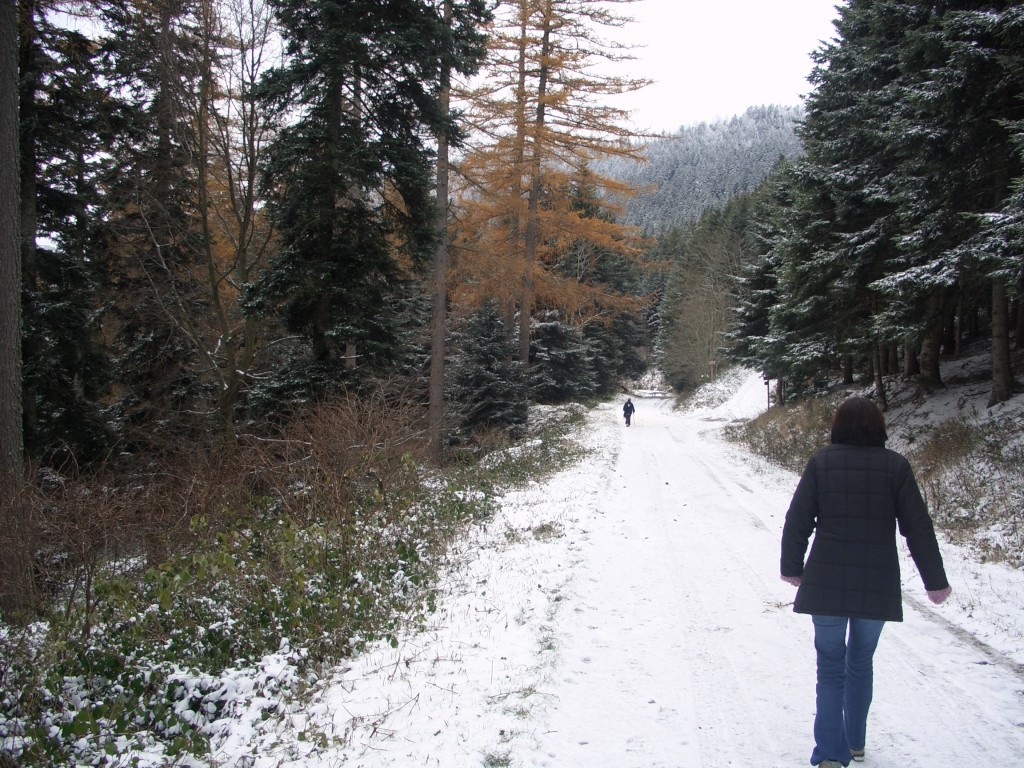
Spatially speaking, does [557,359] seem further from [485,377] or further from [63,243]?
[63,243]

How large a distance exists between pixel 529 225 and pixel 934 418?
1297 cm

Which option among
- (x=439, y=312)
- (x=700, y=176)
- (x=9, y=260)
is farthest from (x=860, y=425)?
(x=700, y=176)

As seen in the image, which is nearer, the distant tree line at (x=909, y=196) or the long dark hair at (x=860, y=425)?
the long dark hair at (x=860, y=425)

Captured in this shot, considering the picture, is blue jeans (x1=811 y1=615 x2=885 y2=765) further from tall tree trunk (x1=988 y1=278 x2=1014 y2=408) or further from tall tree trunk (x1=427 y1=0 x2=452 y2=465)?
tall tree trunk (x1=427 y1=0 x2=452 y2=465)

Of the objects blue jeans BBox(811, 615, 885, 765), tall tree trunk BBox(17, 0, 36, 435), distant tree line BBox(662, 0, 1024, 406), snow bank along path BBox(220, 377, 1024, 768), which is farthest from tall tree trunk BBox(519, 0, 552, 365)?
blue jeans BBox(811, 615, 885, 765)

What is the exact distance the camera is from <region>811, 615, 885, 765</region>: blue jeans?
3213mm

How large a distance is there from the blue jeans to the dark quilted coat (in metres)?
0.13

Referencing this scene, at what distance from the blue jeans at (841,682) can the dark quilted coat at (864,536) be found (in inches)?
5.0

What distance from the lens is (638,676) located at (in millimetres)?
4367

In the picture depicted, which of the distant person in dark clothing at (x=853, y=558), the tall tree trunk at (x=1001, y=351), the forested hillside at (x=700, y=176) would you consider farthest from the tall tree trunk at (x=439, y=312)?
the forested hillside at (x=700, y=176)

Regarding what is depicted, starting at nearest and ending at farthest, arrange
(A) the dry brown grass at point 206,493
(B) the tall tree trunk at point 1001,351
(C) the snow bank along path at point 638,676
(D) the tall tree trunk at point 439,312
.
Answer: (C) the snow bank along path at point 638,676
(A) the dry brown grass at point 206,493
(B) the tall tree trunk at point 1001,351
(D) the tall tree trunk at point 439,312

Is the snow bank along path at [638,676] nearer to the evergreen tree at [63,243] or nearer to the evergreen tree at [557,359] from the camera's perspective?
the evergreen tree at [63,243]

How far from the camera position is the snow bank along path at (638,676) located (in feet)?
11.4

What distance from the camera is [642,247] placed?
21109 mm
